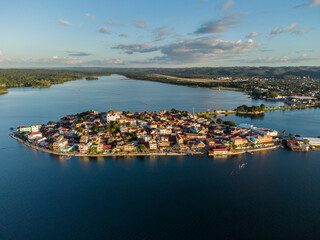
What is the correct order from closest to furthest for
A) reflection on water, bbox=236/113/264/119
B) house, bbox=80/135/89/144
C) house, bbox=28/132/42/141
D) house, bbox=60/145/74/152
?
house, bbox=60/145/74/152 → house, bbox=80/135/89/144 → house, bbox=28/132/42/141 → reflection on water, bbox=236/113/264/119

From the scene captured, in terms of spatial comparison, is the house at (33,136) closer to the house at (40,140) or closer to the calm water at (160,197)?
the house at (40,140)

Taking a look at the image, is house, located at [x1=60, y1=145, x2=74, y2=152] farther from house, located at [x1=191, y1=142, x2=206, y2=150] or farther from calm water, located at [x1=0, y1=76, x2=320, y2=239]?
house, located at [x1=191, y1=142, x2=206, y2=150]

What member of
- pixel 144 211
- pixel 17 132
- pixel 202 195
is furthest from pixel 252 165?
pixel 17 132

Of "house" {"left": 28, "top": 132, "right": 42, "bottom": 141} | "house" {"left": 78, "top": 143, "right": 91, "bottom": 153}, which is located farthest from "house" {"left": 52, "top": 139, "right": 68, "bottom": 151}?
"house" {"left": 28, "top": 132, "right": 42, "bottom": 141}

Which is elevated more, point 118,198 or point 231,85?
point 231,85

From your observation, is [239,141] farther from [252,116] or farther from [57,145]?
[57,145]

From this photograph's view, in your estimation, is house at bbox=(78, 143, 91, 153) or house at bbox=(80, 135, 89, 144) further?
house at bbox=(80, 135, 89, 144)

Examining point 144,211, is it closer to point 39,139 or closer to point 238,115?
point 39,139
